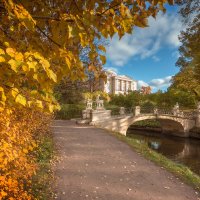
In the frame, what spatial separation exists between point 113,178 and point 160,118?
2789cm

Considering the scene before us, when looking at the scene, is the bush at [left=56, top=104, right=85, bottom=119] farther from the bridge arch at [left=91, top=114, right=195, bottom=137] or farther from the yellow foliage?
the yellow foliage

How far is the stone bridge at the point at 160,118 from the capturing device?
2684cm

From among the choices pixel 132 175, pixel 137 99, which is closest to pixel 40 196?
pixel 132 175

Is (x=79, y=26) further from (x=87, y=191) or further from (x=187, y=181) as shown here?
(x=187, y=181)

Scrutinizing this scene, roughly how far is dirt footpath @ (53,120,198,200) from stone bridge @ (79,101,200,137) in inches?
577

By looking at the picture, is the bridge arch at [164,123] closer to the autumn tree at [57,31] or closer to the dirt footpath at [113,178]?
the dirt footpath at [113,178]

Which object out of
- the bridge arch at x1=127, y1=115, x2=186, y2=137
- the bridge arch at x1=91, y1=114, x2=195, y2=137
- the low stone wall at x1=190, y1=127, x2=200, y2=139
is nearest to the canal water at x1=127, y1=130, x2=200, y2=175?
the bridge arch at x1=91, y1=114, x2=195, y2=137

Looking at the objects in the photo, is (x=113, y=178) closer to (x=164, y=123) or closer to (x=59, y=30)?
(x=59, y=30)

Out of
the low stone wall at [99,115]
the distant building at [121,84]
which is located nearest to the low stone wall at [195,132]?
the low stone wall at [99,115]

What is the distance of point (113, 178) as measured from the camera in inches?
320

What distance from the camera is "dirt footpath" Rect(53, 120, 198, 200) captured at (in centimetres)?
687

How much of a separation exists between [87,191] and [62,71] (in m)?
5.39

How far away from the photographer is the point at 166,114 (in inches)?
1375

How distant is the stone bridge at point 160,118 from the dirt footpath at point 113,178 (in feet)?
48.1
